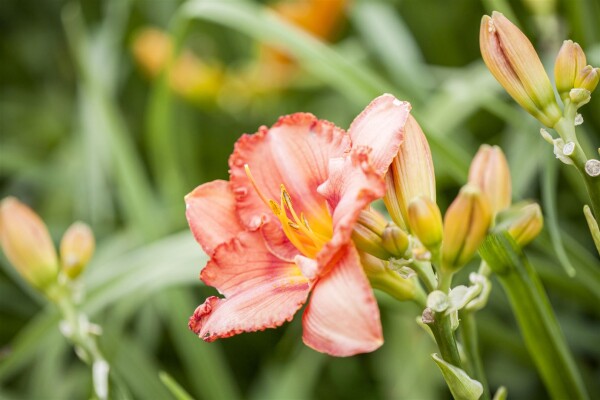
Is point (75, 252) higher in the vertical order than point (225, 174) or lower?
higher

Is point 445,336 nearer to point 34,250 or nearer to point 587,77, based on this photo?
point 587,77

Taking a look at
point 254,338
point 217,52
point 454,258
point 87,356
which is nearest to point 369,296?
point 454,258

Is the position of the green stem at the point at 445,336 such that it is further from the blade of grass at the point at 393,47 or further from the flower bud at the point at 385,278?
the blade of grass at the point at 393,47

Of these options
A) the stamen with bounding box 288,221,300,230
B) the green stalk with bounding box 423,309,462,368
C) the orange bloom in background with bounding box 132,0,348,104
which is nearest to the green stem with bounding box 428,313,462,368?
the green stalk with bounding box 423,309,462,368

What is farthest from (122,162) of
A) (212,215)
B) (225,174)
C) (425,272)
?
(425,272)

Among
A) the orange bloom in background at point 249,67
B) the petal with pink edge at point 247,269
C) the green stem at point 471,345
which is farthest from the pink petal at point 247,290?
the orange bloom in background at point 249,67

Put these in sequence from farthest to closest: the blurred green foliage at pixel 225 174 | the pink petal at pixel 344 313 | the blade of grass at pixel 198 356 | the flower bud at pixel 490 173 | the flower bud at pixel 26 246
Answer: the blade of grass at pixel 198 356, the blurred green foliage at pixel 225 174, the flower bud at pixel 26 246, the flower bud at pixel 490 173, the pink petal at pixel 344 313
